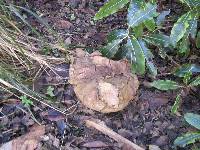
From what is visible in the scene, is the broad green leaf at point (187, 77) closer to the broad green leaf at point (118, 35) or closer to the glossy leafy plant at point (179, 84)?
the glossy leafy plant at point (179, 84)

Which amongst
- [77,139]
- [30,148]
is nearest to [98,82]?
[77,139]

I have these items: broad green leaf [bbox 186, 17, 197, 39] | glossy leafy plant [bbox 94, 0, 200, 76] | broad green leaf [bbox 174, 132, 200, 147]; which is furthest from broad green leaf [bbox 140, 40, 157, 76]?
broad green leaf [bbox 174, 132, 200, 147]

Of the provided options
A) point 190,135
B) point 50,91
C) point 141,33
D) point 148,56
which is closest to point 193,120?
point 190,135

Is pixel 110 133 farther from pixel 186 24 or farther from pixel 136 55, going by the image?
pixel 186 24

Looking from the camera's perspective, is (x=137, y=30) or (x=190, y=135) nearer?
(x=190, y=135)

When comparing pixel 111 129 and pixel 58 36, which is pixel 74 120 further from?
pixel 58 36

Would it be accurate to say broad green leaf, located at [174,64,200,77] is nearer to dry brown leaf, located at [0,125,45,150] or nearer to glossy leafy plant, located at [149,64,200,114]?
glossy leafy plant, located at [149,64,200,114]

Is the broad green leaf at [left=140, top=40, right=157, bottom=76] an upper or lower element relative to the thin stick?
upper
